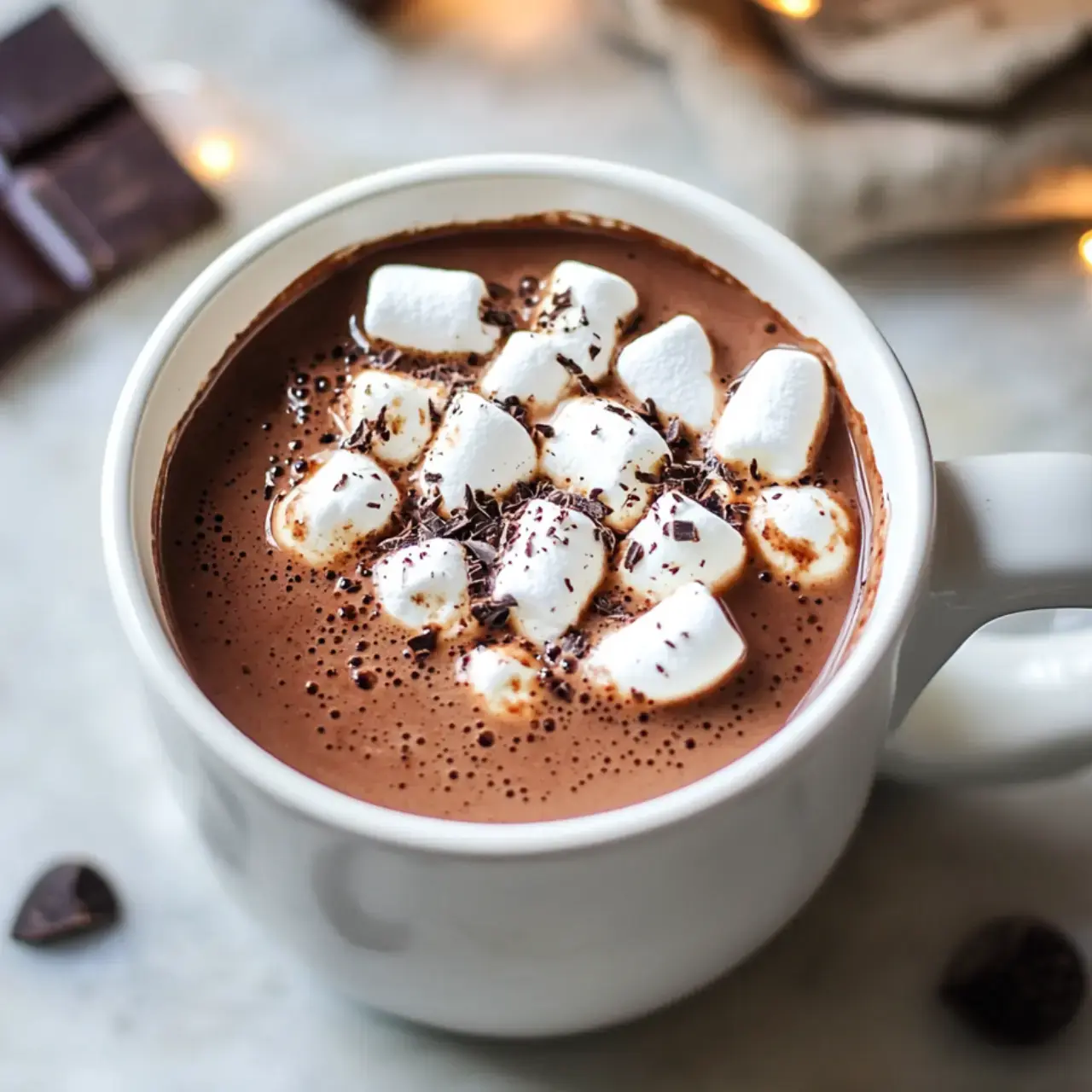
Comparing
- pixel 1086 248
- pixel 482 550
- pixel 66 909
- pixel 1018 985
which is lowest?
pixel 1018 985

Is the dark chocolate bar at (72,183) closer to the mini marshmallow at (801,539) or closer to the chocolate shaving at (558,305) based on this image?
the chocolate shaving at (558,305)

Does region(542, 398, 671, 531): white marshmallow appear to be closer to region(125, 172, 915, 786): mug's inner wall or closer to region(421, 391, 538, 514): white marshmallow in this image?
region(421, 391, 538, 514): white marshmallow

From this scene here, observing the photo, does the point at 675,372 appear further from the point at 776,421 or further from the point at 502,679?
the point at 502,679

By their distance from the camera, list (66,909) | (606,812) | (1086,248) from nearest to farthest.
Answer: (606,812), (66,909), (1086,248)

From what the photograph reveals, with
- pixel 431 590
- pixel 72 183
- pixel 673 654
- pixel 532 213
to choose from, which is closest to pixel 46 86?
pixel 72 183

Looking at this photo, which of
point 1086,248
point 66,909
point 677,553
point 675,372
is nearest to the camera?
point 677,553

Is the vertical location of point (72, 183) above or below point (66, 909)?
above

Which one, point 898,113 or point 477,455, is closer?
point 477,455
